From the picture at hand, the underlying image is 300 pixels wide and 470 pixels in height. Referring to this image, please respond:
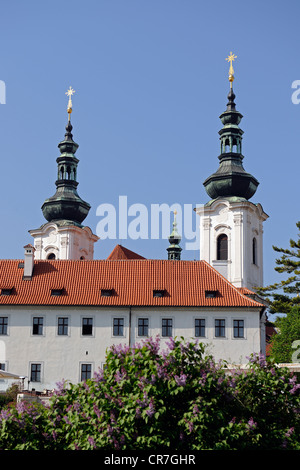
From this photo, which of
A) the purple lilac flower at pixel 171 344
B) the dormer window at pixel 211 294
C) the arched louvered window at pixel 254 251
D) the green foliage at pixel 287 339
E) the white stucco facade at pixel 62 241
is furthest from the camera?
the white stucco facade at pixel 62 241

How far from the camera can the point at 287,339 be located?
141 ft

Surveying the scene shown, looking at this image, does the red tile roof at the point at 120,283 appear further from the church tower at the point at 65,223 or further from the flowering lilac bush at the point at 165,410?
the flowering lilac bush at the point at 165,410

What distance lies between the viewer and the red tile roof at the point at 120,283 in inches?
1646

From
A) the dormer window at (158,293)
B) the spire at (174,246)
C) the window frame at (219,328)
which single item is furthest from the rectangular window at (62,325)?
the spire at (174,246)

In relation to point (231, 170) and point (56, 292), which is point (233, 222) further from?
point (56, 292)

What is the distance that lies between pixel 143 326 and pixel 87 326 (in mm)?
2936

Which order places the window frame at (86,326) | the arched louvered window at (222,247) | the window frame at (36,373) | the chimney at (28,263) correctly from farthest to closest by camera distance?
the arched louvered window at (222,247)
the chimney at (28,263)
the window frame at (86,326)
the window frame at (36,373)

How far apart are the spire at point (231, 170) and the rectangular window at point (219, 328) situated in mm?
21722

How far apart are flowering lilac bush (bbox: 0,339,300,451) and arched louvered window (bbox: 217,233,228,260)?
144 feet

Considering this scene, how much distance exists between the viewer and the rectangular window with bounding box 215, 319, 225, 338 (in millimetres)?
41219

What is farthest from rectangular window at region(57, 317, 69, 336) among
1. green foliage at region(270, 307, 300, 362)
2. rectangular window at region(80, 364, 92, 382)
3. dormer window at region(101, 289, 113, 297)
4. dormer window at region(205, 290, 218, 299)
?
green foliage at region(270, 307, 300, 362)

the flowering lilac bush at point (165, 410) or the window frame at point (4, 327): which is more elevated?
the window frame at point (4, 327)

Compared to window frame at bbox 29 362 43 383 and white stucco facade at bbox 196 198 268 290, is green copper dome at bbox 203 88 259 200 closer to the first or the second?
white stucco facade at bbox 196 198 268 290

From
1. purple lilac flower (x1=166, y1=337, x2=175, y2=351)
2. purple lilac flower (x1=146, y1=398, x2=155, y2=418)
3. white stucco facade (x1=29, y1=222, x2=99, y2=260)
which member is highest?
white stucco facade (x1=29, y1=222, x2=99, y2=260)
